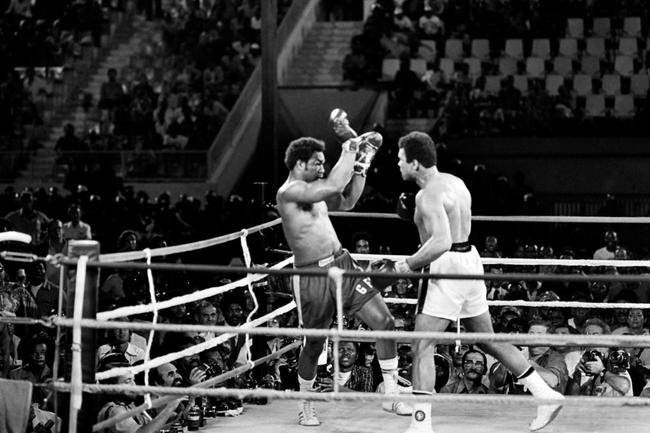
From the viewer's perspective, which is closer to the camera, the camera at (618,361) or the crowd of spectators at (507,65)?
the camera at (618,361)

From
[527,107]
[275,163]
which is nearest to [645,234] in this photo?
[527,107]

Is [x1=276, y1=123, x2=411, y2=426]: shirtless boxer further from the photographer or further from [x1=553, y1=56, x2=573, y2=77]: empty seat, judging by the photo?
[x1=553, y1=56, x2=573, y2=77]: empty seat

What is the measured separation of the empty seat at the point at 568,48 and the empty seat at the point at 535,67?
402 millimetres

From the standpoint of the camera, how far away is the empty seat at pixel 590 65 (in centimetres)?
1709

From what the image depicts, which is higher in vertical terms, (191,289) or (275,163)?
(275,163)

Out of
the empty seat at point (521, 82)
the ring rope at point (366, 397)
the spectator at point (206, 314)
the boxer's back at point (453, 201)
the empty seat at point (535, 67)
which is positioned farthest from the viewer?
the empty seat at point (535, 67)

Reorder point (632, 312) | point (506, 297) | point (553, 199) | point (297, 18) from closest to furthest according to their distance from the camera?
point (632, 312), point (506, 297), point (553, 199), point (297, 18)

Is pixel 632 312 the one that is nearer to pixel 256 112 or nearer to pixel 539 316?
pixel 539 316

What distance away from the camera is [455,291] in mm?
6027

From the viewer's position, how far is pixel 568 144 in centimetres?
1532

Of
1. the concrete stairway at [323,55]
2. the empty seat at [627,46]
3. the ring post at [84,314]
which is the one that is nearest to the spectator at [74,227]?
the concrete stairway at [323,55]

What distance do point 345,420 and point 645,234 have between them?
323 inches

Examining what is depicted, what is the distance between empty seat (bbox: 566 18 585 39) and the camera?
17641 mm

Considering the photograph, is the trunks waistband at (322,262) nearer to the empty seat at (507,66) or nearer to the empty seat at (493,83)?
the empty seat at (493,83)
